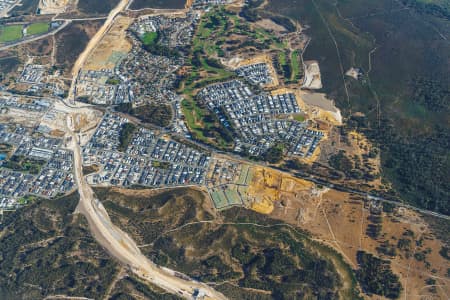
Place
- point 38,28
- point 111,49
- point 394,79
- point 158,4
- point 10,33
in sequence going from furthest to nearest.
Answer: point 158,4 < point 38,28 < point 10,33 < point 111,49 < point 394,79

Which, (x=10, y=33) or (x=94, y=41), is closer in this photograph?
(x=94, y=41)

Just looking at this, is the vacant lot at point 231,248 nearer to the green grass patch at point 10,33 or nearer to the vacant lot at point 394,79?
the vacant lot at point 394,79

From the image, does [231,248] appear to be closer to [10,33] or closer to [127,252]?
[127,252]

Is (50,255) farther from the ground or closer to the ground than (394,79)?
closer to the ground

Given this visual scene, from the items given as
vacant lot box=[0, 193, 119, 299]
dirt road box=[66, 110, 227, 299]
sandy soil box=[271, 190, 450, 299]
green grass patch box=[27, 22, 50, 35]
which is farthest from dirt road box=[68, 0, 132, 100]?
sandy soil box=[271, 190, 450, 299]

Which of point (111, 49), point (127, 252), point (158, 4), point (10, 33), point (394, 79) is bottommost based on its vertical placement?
point (127, 252)

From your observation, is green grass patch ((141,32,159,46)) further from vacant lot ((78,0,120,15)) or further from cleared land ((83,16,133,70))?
vacant lot ((78,0,120,15))

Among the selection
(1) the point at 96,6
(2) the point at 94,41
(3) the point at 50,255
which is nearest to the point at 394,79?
(2) the point at 94,41
